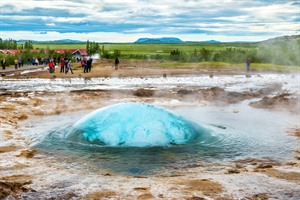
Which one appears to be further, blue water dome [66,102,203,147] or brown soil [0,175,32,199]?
blue water dome [66,102,203,147]

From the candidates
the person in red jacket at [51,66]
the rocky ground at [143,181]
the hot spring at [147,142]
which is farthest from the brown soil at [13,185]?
the person in red jacket at [51,66]

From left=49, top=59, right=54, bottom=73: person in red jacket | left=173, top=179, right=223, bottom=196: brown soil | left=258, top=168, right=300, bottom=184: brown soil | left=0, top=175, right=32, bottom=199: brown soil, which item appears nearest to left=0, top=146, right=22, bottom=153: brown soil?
left=0, top=175, right=32, bottom=199: brown soil

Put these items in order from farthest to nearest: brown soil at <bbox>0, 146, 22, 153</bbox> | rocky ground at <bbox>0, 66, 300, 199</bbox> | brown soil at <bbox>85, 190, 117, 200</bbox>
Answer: brown soil at <bbox>0, 146, 22, 153</bbox>
rocky ground at <bbox>0, 66, 300, 199</bbox>
brown soil at <bbox>85, 190, 117, 200</bbox>

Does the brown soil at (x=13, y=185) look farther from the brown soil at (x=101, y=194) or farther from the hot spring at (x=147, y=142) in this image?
the hot spring at (x=147, y=142)

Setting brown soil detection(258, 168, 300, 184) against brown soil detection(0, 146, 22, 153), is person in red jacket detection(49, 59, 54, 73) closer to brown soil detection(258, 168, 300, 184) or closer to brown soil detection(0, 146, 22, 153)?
brown soil detection(0, 146, 22, 153)

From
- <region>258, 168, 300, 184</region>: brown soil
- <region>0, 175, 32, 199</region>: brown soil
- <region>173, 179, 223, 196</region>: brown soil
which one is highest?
<region>258, 168, 300, 184</region>: brown soil

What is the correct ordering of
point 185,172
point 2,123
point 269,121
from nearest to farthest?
point 185,172 → point 2,123 → point 269,121

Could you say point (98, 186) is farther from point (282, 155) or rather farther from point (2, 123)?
point (2, 123)

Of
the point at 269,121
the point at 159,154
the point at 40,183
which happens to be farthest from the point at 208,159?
the point at 269,121

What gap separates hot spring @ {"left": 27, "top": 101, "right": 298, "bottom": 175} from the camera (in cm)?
712

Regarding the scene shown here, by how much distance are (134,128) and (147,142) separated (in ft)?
1.29

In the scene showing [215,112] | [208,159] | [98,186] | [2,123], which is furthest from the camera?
[215,112]

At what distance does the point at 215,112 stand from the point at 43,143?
608cm

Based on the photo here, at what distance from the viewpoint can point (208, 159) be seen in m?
7.32
